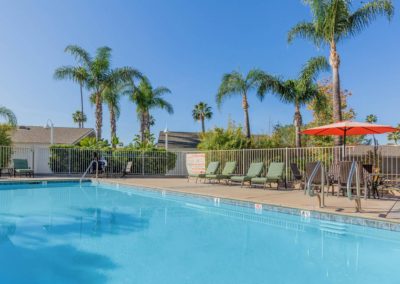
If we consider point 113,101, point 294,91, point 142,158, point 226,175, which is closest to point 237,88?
point 294,91

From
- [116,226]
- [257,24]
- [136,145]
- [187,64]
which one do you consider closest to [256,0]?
[257,24]

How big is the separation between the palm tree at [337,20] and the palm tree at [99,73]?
14523mm

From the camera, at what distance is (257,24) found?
2083cm

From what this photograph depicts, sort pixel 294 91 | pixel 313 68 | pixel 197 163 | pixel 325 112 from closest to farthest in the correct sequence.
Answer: pixel 313 68 → pixel 197 163 → pixel 294 91 → pixel 325 112

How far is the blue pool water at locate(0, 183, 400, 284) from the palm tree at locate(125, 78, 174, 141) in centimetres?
2050

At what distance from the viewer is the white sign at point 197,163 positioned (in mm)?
18172

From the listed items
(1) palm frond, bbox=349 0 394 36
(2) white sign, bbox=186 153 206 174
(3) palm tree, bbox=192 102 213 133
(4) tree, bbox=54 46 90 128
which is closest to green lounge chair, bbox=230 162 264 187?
(2) white sign, bbox=186 153 206 174

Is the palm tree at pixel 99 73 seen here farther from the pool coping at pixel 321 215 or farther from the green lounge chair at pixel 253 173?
the pool coping at pixel 321 215

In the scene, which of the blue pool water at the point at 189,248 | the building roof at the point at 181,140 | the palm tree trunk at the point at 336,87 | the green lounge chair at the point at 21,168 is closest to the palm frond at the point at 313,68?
the palm tree trunk at the point at 336,87

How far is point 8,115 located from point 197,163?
1172 cm

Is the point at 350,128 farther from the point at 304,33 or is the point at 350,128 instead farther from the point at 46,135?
the point at 46,135

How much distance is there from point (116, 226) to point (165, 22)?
14.4m

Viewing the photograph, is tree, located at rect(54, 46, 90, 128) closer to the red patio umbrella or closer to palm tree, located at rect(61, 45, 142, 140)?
palm tree, located at rect(61, 45, 142, 140)

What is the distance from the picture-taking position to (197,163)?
18.8 meters
